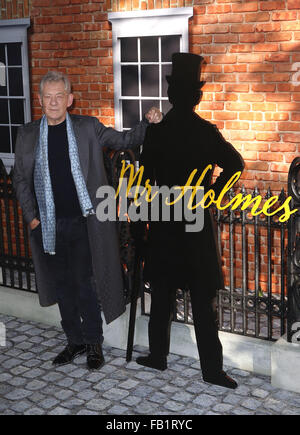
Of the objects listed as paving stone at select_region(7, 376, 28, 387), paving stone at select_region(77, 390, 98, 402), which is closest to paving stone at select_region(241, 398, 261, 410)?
paving stone at select_region(77, 390, 98, 402)

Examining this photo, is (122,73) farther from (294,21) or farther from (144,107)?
(294,21)

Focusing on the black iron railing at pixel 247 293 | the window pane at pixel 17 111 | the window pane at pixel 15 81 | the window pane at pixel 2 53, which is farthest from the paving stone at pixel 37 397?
the window pane at pixel 2 53

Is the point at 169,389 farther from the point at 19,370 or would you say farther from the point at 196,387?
the point at 19,370

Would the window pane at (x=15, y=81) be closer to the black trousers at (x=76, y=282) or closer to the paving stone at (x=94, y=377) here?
the black trousers at (x=76, y=282)

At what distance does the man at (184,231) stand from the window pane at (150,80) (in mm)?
2935

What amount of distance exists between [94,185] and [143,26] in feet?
9.62

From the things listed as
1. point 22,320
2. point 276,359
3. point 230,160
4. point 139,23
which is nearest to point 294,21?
point 139,23

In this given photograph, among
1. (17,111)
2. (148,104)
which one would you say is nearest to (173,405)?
(148,104)

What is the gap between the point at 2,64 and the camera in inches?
342

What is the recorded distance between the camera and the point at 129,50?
768 cm

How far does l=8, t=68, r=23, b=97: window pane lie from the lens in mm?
8609

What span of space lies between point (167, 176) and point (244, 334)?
1.51 meters

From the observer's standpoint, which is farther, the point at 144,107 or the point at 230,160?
the point at 144,107

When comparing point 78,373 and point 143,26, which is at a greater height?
point 143,26
